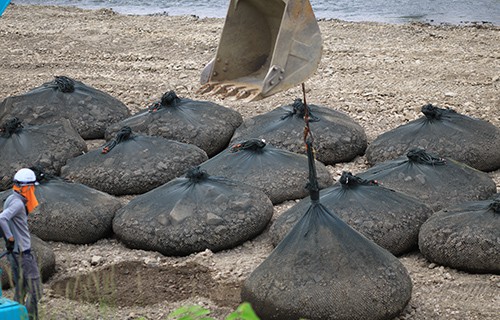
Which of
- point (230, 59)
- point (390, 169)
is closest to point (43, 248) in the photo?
point (230, 59)

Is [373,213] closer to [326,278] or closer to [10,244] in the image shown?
[326,278]

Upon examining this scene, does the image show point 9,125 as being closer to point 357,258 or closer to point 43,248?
point 43,248

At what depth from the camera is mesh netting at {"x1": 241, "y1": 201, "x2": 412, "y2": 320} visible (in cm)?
525

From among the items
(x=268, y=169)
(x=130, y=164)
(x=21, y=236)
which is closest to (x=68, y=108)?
(x=130, y=164)

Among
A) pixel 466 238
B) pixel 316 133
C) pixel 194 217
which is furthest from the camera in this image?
pixel 316 133

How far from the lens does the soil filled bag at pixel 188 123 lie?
8398 mm

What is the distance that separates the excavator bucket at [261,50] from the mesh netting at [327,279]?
841mm

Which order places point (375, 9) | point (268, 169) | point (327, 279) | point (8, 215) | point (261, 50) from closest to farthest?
point (8, 215)
point (327, 279)
point (261, 50)
point (268, 169)
point (375, 9)

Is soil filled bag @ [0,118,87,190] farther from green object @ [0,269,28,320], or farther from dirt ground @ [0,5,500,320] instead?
green object @ [0,269,28,320]

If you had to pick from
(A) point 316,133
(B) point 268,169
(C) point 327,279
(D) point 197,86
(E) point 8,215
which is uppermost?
(E) point 8,215

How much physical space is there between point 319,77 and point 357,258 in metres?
5.99

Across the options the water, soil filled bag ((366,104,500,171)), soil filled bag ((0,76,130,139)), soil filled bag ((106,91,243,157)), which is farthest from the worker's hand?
the water

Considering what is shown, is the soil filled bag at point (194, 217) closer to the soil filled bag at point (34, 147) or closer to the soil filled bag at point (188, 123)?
the soil filled bag at point (34, 147)

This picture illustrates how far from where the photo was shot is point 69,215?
6844mm
